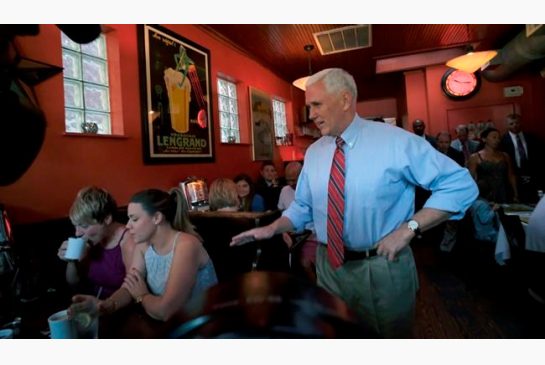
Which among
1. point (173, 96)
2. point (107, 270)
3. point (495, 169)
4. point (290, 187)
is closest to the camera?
point (107, 270)

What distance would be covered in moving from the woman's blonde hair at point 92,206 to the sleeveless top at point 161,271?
0.21 meters

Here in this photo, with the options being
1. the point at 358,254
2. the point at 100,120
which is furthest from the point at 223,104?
the point at 358,254

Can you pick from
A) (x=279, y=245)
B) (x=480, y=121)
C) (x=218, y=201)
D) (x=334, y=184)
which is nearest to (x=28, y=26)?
(x=334, y=184)

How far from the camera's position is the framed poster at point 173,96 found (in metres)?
1.09

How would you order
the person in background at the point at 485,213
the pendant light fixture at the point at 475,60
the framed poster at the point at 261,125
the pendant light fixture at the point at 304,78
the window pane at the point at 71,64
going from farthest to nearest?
the framed poster at the point at 261,125 → the person in background at the point at 485,213 → the pendant light fixture at the point at 304,78 → the pendant light fixture at the point at 475,60 → the window pane at the point at 71,64

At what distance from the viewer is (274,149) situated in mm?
2727

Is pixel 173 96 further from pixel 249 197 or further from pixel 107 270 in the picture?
pixel 249 197

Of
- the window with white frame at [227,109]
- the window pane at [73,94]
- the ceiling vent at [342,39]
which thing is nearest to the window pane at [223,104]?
the window with white frame at [227,109]

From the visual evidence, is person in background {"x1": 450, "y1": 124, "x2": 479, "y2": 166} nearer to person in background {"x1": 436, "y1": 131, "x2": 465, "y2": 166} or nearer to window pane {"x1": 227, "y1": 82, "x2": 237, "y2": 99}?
person in background {"x1": 436, "y1": 131, "x2": 465, "y2": 166}

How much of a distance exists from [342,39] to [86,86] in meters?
1.03

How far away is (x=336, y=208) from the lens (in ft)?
2.63

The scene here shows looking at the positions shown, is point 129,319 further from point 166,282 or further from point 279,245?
point 279,245

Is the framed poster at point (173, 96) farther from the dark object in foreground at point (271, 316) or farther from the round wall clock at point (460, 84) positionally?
the round wall clock at point (460, 84)

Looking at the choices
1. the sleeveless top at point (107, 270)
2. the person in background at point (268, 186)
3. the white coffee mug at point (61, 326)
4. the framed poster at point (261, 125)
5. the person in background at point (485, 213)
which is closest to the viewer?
the white coffee mug at point (61, 326)
